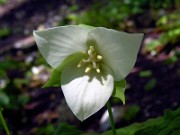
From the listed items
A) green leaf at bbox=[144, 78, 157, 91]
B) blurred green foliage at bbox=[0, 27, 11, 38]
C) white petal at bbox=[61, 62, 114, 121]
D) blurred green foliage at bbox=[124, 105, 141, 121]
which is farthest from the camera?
blurred green foliage at bbox=[0, 27, 11, 38]

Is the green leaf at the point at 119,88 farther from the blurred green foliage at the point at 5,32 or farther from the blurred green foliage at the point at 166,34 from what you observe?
the blurred green foliage at the point at 5,32

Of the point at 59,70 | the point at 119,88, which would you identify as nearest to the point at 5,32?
the point at 59,70

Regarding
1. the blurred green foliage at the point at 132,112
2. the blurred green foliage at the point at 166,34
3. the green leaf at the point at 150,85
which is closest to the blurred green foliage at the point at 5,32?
the blurred green foliage at the point at 166,34

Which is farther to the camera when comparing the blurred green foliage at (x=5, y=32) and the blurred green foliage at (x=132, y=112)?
the blurred green foliage at (x=5, y=32)

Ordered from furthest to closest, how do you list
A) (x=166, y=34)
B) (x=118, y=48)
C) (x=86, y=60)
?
(x=166, y=34) < (x=86, y=60) < (x=118, y=48)

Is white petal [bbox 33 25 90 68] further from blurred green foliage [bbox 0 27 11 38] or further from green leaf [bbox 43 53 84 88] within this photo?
blurred green foliage [bbox 0 27 11 38]

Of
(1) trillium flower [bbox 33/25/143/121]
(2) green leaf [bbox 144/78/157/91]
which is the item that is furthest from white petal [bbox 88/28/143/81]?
(2) green leaf [bbox 144/78/157/91]

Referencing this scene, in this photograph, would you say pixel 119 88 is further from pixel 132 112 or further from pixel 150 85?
pixel 150 85
